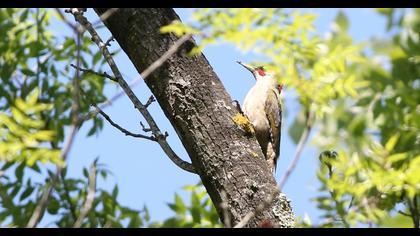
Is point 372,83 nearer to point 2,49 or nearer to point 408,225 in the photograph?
point 408,225

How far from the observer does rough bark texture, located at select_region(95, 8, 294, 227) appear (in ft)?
12.4

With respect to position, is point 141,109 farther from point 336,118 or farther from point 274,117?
point 274,117

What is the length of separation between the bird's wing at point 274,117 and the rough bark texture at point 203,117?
216 cm

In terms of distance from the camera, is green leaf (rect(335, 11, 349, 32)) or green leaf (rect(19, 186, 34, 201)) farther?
green leaf (rect(19, 186, 34, 201))

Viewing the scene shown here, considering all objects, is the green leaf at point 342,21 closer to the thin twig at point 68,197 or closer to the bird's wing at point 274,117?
the bird's wing at point 274,117

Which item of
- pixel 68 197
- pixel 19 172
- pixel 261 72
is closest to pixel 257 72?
pixel 261 72

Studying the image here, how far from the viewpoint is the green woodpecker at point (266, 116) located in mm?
6086

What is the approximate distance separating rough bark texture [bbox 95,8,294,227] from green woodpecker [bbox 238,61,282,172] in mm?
2084

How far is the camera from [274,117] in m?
6.21

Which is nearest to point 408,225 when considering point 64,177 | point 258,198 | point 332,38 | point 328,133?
point 328,133

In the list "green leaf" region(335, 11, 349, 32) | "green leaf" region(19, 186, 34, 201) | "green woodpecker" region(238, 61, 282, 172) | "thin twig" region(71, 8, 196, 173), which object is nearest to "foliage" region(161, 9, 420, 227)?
"green leaf" region(335, 11, 349, 32)

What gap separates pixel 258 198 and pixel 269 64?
85 cm

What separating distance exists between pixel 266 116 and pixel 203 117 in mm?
2346

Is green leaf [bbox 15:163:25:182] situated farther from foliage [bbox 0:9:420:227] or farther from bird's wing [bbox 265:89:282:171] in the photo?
bird's wing [bbox 265:89:282:171]
